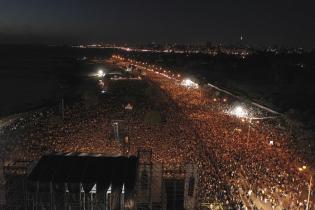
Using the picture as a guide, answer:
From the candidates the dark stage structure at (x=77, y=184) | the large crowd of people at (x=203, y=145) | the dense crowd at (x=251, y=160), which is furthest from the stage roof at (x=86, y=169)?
the dense crowd at (x=251, y=160)

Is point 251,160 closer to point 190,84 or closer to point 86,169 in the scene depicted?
point 86,169

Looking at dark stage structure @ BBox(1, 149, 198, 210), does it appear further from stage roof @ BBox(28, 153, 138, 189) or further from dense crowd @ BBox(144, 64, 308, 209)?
dense crowd @ BBox(144, 64, 308, 209)

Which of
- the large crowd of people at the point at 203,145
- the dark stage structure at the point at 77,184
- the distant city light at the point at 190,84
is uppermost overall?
the dark stage structure at the point at 77,184

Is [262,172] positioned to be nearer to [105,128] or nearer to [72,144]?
[72,144]

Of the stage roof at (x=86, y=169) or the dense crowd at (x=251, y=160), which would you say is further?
the dense crowd at (x=251, y=160)

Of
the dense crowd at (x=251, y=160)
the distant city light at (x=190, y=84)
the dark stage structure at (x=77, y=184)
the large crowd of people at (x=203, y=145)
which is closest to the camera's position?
the dark stage structure at (x=77, y=184)

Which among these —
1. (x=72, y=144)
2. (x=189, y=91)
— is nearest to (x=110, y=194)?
(x=72, y=144)

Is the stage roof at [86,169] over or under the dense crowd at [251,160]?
over

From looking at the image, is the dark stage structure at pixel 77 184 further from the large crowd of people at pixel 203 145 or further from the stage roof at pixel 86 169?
the large crowd of people at pixel 203 145

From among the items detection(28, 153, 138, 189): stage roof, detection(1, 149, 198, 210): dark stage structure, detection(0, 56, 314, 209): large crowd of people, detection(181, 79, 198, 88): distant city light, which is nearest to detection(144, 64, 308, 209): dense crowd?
detection(0, 56, 314, 209): large crowd of people

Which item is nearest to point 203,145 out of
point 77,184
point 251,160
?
point 251,160
